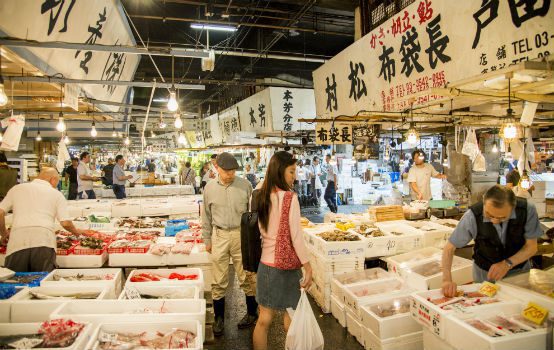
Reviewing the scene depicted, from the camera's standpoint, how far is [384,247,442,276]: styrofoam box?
205 inches

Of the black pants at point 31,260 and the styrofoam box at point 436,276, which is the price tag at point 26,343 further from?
the styrofoam box at point 436,276

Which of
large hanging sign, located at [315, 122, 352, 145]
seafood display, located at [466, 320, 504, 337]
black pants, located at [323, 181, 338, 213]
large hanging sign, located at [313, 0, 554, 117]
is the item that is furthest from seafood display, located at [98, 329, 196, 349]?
black pants, located at [323, 181, 338, 213]

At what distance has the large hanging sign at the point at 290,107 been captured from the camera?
13.5 m

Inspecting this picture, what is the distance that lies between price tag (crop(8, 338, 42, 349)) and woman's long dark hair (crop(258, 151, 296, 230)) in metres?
2.23

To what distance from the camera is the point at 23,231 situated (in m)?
4.68

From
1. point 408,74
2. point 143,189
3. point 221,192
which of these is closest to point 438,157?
point 408,74

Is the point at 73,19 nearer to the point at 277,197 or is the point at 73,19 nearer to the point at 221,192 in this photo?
the point at 221,192

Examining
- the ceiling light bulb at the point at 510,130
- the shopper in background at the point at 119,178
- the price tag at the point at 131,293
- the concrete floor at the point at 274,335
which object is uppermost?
the ceiling light bulb at the point at 510,130

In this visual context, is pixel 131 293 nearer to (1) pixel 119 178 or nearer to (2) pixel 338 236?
(2) pixel 338 236

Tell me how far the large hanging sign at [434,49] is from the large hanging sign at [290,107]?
13.5ft

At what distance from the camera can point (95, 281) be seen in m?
4.06

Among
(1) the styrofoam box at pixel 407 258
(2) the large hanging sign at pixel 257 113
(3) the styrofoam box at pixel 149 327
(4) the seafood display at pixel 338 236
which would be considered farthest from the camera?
(2) the large hanging sign at pixel 257 113

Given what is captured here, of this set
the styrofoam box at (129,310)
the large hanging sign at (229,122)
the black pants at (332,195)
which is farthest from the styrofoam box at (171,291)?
the black pants at (332,195)

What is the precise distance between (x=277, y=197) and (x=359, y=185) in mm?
18253
